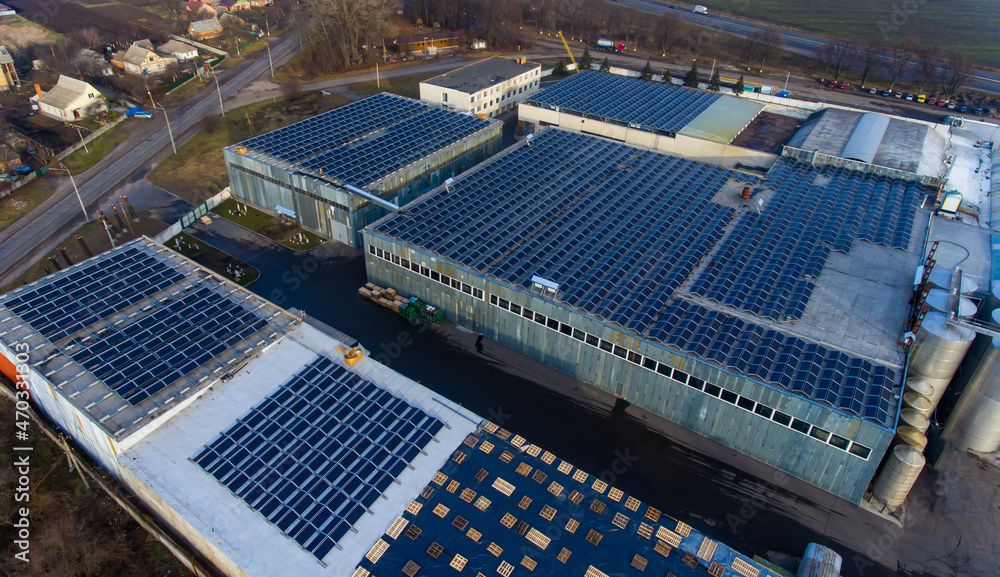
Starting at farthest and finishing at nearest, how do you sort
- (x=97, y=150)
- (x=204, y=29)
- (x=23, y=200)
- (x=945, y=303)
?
(x=204, y=29), (x=97, y=150), (x=23, y=200), (x=945, y=303)

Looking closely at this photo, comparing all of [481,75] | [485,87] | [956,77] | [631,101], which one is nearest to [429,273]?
[631,101]

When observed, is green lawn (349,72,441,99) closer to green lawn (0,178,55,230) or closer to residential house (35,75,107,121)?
residential house (35,75,107,121)

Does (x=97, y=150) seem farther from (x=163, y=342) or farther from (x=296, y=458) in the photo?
(x=296, y=458)

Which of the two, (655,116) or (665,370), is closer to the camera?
(665,370)

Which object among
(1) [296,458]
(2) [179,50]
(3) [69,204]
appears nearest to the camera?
(1) [296,458]

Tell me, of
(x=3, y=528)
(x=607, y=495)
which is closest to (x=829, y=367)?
(x=607, y=495)

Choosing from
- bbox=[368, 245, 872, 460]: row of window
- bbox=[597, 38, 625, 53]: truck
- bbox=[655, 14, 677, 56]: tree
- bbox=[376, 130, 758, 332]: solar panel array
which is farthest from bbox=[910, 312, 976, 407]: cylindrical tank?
bbox=[597, 38, 625, 53]: truck

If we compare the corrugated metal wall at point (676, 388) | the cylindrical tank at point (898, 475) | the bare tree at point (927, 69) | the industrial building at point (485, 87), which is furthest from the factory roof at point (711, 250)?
the bare tree at point (927, 69)
